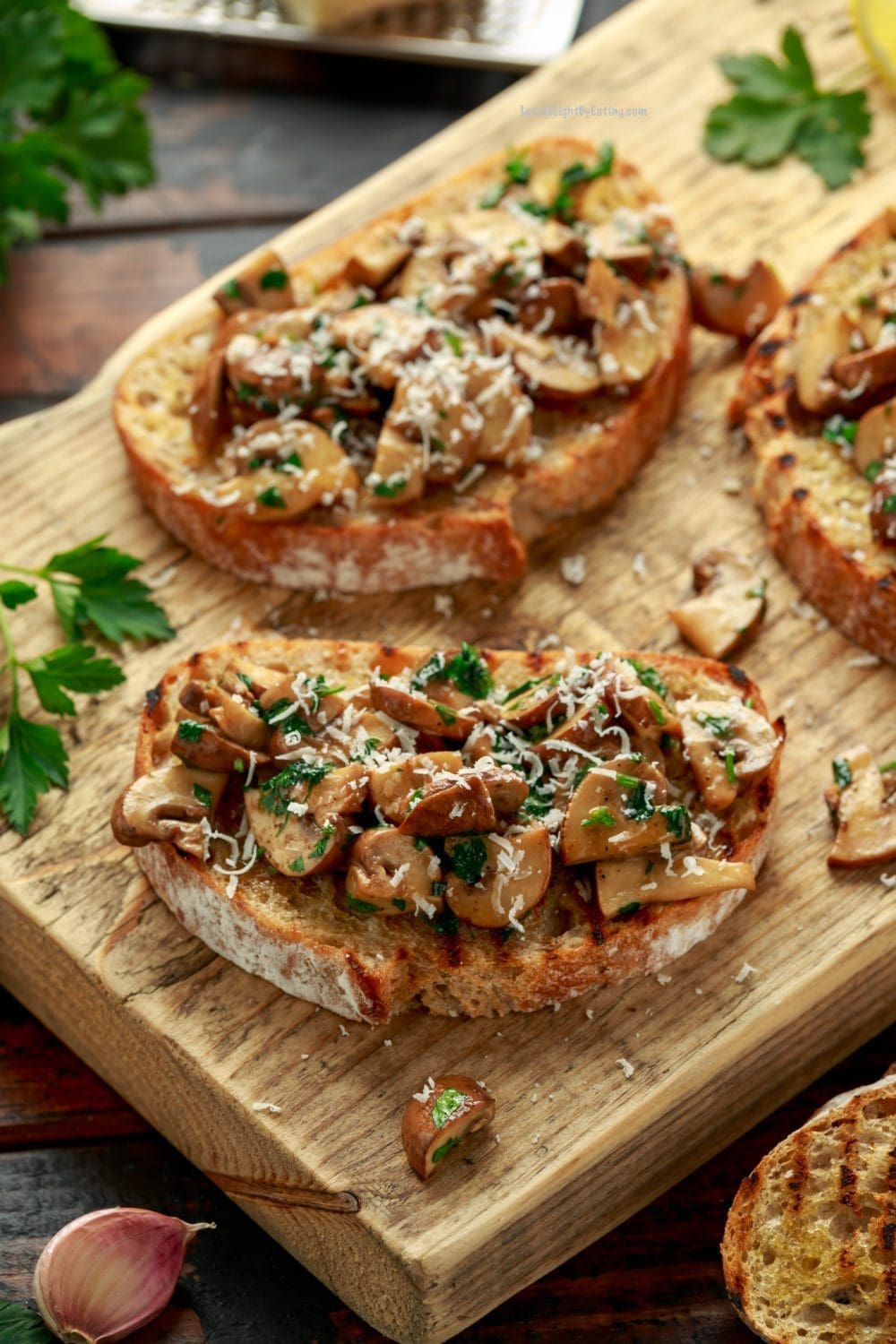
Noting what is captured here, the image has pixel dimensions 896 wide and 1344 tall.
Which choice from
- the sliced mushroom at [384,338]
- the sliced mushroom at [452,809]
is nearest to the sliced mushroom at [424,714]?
the sliced mushroom at [452,809]

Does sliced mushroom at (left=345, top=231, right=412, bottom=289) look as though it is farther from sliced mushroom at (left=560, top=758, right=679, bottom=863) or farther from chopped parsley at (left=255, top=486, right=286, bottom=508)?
sliced mushroom at (left=560, top=758, right=679, bottom=863)

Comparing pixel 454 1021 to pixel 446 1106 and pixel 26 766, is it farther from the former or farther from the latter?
pixel 26 766

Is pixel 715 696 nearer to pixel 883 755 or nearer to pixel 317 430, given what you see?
pixel 883 755

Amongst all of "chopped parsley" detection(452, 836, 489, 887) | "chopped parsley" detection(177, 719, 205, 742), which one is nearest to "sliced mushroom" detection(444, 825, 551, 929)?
"chopped parsley" detection(452, 836, 489, 887)

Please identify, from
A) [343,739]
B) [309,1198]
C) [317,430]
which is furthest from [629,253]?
[309,1198]

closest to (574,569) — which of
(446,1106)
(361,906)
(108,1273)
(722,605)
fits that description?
(722,605)

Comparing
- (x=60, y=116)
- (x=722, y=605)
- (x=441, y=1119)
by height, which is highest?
(x=60, y=116)

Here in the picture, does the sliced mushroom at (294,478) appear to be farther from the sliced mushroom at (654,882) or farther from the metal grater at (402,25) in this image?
the metal grater at (402,25)
